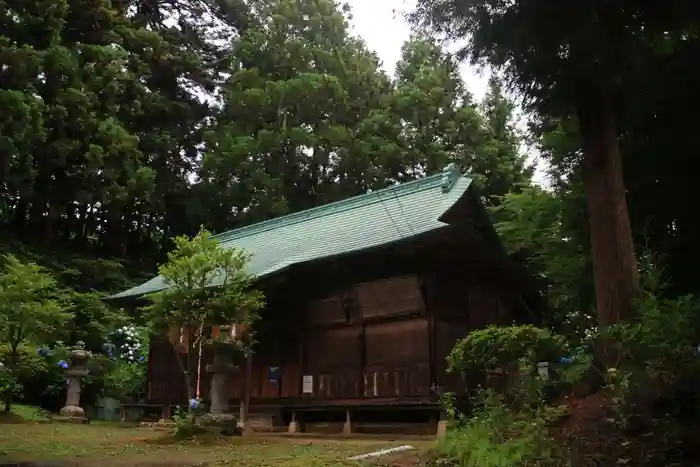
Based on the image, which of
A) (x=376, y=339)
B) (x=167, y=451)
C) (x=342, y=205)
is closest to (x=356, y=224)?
(x=342, y=205)

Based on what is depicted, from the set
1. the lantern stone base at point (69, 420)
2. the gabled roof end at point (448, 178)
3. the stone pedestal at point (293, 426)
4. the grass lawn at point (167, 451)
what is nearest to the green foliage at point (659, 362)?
the grass lawn at point (167, 451)

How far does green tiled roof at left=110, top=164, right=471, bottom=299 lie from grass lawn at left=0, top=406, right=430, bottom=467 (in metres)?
4.16

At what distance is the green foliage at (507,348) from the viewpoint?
30.5 ft

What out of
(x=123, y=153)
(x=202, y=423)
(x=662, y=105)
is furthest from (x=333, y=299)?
(x=123, y=153)

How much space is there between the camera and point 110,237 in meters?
28.9

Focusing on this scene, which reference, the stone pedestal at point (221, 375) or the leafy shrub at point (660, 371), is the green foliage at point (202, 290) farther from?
the leafy shrub at point (660, 371)

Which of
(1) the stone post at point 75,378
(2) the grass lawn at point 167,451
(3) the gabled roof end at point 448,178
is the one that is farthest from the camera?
(1) the stone post at point 75,378

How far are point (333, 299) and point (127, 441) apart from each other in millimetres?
5923

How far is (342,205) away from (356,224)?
1.97m

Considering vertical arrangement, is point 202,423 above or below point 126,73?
below

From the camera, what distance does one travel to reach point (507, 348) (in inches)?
372

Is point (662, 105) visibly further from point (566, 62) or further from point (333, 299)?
point (333, 299)

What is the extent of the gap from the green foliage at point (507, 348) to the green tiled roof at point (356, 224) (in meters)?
3.47

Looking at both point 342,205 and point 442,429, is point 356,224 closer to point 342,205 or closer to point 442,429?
point 342,205
